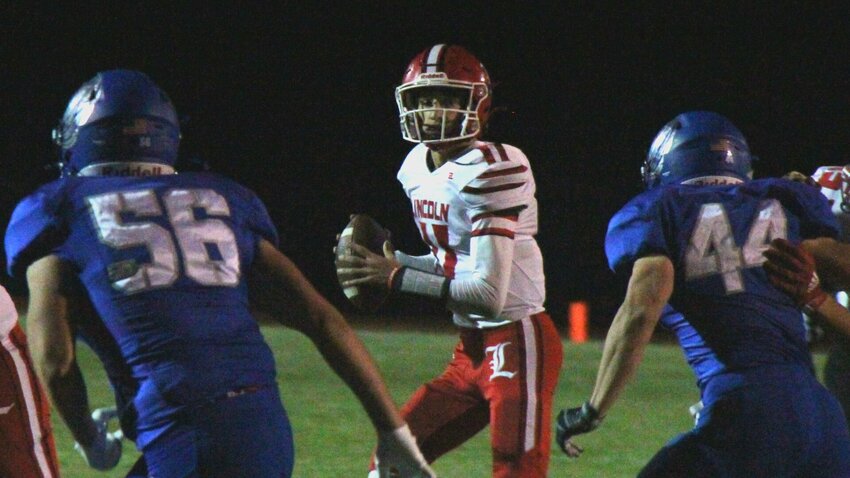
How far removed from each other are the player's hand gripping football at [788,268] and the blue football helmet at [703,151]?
0.30 metres

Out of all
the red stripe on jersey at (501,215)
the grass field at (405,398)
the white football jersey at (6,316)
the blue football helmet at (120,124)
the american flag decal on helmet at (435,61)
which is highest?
the blue football helmet at (120,124)

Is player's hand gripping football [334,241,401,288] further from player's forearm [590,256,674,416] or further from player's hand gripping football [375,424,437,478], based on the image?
player's hand gripping football [375,424,437,478]

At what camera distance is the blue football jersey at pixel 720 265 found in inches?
132

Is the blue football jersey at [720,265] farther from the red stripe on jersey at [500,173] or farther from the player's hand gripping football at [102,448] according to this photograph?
the player's hand gripping football at [102,448]

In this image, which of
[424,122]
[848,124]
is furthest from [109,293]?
[848,124]

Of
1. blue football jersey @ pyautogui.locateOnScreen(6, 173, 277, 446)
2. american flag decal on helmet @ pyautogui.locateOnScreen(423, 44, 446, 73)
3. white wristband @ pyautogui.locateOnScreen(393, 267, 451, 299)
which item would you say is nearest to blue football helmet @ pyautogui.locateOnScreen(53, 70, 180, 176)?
blue football jersey @ pyautogui.locateOnScreen(6, 173, 277, 446)

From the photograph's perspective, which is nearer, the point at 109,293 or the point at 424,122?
the point at 109,293

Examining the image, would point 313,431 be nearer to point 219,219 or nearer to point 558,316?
point 219,219

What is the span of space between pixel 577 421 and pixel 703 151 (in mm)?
808

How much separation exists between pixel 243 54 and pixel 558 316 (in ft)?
30.7

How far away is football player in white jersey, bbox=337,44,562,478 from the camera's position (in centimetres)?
389

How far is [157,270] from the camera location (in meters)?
2.66

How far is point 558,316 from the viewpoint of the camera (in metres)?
13.3

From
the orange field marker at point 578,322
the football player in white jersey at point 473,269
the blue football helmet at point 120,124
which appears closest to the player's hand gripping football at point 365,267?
the football player in white jersey at point 473,269
